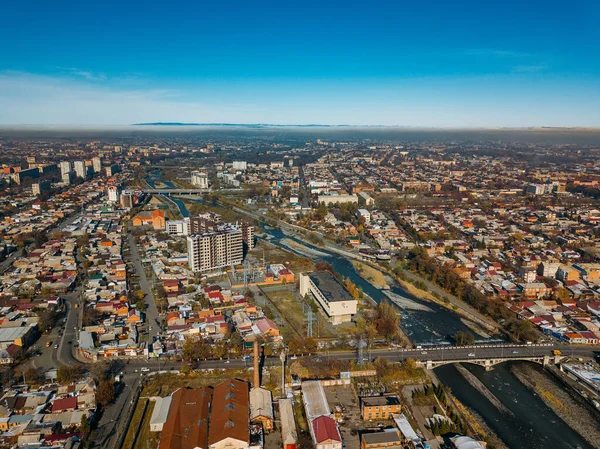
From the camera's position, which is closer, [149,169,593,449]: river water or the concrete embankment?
[149,169,593,449]: river water

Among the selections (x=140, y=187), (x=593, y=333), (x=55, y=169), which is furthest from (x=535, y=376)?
(x=55, y=169)

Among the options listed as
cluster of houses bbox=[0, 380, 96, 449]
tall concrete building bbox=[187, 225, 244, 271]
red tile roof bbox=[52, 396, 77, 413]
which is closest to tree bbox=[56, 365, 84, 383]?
cluster of houses bbox=[0, 380, 96, 449]

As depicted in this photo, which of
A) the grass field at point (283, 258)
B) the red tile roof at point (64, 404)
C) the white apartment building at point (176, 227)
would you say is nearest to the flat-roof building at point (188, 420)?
the red tile roof at point (64, 404)

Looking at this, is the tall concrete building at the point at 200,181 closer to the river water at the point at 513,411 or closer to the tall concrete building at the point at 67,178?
the tall concrete building at the point at 67,178

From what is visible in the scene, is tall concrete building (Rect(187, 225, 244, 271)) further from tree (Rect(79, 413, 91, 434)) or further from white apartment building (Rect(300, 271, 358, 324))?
tree (Rect(79, 413, 91, 434))

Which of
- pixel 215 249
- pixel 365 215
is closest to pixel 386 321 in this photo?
pixel 215 249

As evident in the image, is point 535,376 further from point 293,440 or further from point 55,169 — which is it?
A: point 55,169
